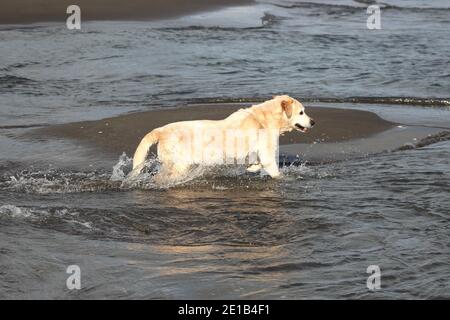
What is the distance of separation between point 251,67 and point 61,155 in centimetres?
690

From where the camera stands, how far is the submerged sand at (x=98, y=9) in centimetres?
2420

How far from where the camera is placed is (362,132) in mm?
12992

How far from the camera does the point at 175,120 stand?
13414 millimetres

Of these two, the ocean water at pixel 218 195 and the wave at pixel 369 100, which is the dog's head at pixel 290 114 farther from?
the wave at pixel 369 100

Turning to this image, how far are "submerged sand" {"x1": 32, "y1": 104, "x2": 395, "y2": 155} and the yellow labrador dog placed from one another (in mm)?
1848

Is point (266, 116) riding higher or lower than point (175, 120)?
higher

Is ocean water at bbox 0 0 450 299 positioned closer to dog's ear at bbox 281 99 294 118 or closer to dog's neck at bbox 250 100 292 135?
dog's neck at bbox 250 100 292 135

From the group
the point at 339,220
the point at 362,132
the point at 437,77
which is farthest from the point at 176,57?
the point at 339,220

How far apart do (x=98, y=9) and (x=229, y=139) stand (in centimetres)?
1621
